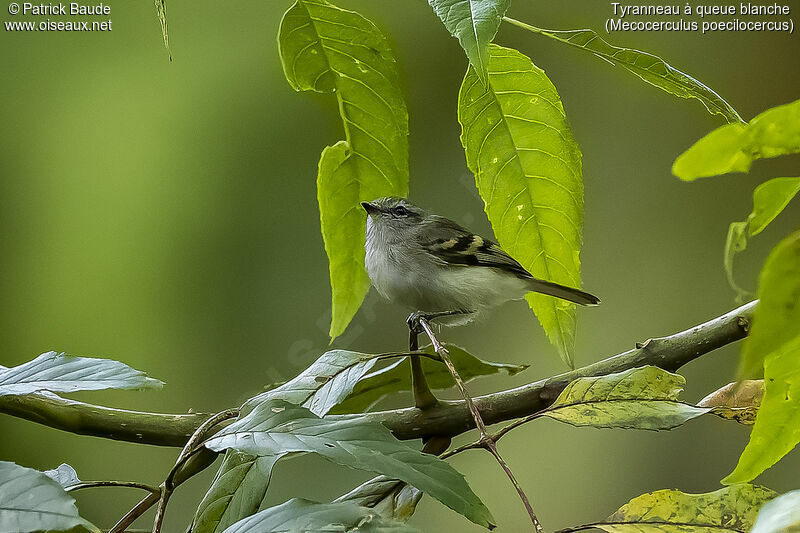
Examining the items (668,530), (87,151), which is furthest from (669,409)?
(87,151)

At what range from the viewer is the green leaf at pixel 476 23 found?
6.5 inches

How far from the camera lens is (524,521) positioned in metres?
0.72

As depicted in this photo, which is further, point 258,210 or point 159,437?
point 258,210

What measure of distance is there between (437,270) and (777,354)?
38 cm

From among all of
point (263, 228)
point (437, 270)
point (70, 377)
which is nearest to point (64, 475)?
point (70, 377)

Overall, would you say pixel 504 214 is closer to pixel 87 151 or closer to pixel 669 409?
pixel 669 409

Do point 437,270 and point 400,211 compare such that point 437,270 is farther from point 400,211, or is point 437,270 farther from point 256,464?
point 256,464

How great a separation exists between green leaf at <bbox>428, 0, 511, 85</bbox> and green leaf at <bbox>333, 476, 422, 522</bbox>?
0.11 metres

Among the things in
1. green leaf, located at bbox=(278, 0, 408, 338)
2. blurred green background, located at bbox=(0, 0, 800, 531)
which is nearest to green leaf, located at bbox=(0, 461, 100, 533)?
green leaf, located at bbox=(278, 0, 408, 338)

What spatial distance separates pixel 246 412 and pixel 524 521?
1.89ft

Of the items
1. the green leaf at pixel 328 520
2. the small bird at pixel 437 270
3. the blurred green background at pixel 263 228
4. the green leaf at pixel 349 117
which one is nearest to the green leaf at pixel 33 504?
the green leaf at pixel 328 520

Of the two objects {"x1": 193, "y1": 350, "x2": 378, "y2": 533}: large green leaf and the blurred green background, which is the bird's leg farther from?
the blurred green background

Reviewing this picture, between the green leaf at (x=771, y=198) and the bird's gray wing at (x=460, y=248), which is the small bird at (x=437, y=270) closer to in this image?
the bird's gray wing at (x=460, y=248)

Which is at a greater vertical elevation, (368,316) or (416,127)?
(416,127)
